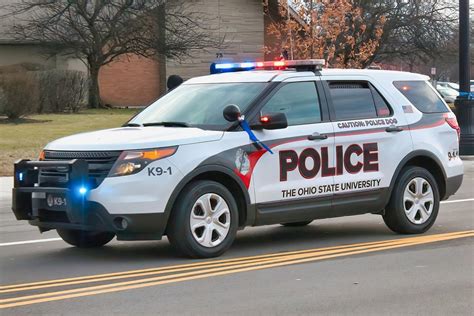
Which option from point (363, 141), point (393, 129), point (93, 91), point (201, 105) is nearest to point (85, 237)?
point (201, 105)

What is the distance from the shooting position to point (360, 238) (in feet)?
28.6

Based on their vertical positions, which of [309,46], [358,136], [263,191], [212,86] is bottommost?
[263,191]

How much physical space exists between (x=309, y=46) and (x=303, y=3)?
1.31m

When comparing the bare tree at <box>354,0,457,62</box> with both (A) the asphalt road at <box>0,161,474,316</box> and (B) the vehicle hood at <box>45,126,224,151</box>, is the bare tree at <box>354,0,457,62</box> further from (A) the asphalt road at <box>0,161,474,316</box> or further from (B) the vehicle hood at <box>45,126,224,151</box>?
(B) the vehicle hood at <box>45,126,224,151</box>

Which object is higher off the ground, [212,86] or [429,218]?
[212,86]

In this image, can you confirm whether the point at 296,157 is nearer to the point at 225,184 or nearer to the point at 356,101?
the point at 225,184

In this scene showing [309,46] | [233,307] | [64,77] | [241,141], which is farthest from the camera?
[64,77]

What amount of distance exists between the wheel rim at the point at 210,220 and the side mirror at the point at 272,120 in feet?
2.84

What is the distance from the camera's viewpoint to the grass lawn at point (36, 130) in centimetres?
1795

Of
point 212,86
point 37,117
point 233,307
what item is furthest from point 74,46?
point 233,307

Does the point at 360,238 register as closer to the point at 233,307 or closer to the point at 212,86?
the point at 212,86

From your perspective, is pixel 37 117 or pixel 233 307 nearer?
pixel 233 307

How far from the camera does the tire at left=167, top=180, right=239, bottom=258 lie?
280 inches

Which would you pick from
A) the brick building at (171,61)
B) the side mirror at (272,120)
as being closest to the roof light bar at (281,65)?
the side mirror at (272,120)
